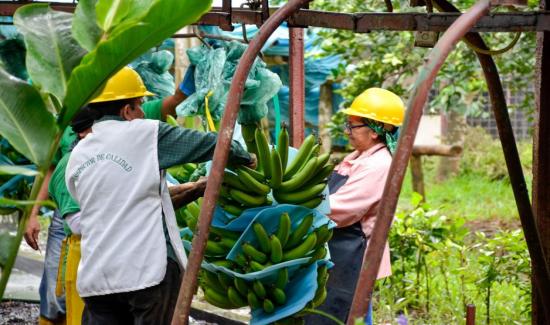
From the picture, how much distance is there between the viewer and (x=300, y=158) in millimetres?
4297

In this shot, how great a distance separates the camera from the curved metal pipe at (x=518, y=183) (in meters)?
4.49

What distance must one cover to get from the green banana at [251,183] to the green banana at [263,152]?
87 mm

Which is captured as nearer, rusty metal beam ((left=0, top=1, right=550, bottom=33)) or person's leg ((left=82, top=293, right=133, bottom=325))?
rusty metal beam ((left=0, top=1, right=550, bottom=33))

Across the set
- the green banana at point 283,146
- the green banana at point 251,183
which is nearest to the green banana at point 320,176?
the green banana at point 283,146

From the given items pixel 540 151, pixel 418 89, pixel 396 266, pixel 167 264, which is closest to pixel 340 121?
pixel 396 266

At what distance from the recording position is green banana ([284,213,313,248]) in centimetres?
417

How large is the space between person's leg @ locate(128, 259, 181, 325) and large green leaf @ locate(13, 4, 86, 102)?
1.58 m

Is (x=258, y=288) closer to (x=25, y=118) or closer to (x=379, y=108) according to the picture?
(x=379, y=108)

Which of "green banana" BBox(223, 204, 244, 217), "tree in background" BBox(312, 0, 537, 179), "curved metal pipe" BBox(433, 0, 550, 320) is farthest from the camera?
"tree in background" BBox(312, 0, 537, 179)

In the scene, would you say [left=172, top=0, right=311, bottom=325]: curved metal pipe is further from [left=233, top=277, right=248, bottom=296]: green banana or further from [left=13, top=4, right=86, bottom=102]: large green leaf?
[left=233, top=277, right=248, bottom=296]: green banana

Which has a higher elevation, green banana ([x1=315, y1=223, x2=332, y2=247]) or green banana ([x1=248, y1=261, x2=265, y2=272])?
green banana ([x1=315, y1=223, x2=332, y2=247])

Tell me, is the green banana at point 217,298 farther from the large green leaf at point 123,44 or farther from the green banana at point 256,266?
the large green leaf at point 123,44

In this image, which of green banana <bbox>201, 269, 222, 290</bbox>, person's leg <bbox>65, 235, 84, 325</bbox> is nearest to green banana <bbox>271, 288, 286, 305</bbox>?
green banana <bbox>201, 269, 222, 290</bbox>

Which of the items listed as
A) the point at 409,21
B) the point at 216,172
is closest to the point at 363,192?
the point at 409,21
